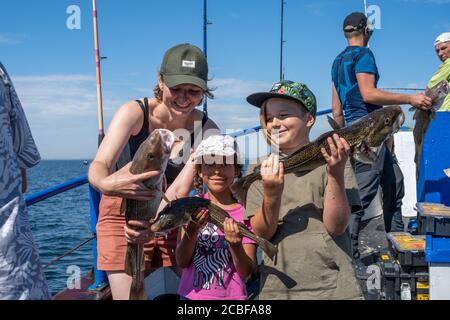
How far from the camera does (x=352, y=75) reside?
5016mm

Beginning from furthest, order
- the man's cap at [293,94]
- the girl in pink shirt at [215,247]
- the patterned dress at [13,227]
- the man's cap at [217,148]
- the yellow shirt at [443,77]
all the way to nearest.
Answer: the yellow shirt at [443,77] → the man's cap at [217,148] → the girl in pink shirt at [215,247] → the man's cap at [293,94] → the patterned dress at [13,227]

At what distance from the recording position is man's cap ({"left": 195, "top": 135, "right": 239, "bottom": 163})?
11.0ft

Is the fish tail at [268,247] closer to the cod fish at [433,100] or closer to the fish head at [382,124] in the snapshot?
the fish head at [382,124]

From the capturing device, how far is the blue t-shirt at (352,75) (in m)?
4.85

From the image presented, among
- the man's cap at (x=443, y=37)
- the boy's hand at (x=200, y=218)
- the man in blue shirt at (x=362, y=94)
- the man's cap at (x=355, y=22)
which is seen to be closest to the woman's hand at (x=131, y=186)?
the boy's hand at (x=200, y=218)

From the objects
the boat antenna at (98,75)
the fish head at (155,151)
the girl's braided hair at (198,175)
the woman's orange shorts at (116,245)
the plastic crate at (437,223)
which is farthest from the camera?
the boat antenna at (98,75)

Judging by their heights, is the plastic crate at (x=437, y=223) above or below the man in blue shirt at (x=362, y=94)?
below

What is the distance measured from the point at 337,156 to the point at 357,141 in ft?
0.68

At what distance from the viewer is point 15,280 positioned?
2.20 metres

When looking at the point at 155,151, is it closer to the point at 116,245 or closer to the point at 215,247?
the point at 215,247

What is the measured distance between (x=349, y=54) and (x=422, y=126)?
1046 millimetres

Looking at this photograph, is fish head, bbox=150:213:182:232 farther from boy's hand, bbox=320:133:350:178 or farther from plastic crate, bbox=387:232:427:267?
plastic crate, bbox=387:232:427:267
